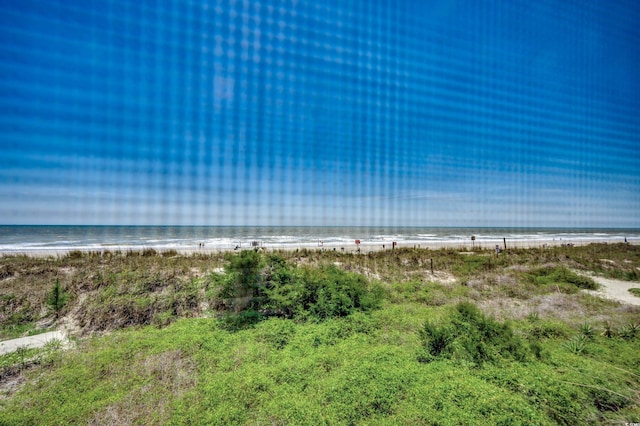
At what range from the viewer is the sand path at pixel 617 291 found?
986 cm

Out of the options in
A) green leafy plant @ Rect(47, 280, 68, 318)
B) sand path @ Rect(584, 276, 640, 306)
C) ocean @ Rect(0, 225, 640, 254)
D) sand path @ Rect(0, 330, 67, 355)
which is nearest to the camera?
sand path @ Rect(0, 330, 67, 355)

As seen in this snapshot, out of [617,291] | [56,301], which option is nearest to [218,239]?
[56,301]

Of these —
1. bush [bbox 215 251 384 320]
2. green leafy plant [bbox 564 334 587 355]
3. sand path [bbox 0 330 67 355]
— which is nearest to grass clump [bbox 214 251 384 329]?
bush [bbox 215 251 384 320]

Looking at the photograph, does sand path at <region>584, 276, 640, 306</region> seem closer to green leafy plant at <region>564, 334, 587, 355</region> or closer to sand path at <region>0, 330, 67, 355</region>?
green leafy plant at <region>564, 334, 587, 355</region>

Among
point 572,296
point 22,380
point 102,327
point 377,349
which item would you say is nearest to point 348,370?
point 377,349

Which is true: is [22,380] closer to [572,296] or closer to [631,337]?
[631,337]

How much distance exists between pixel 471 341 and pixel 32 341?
9979mm

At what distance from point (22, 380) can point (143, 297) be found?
3.63m

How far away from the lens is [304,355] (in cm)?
531

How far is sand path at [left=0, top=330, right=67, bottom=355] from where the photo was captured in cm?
591

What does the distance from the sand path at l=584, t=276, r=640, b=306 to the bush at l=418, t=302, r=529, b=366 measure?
802cm

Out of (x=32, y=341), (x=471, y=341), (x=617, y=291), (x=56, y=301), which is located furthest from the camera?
(x=617, y=291)

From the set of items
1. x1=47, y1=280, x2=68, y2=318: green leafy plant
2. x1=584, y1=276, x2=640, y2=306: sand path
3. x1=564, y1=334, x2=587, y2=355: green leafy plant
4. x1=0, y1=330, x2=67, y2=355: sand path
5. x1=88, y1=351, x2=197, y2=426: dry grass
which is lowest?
x1=584, y1=276, x2=640, y2=306: sand path

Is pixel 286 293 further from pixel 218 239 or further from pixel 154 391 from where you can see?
pixel 218 239
